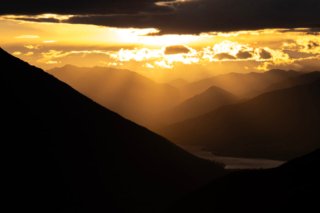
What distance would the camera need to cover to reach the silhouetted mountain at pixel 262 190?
7156 cm

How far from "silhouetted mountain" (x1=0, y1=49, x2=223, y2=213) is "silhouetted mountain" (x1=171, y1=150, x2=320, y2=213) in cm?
5632

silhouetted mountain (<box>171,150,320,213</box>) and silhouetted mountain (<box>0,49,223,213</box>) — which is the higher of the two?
silhouetted mountain (<box>171,150,320,213</box>)

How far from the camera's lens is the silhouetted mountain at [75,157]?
141m

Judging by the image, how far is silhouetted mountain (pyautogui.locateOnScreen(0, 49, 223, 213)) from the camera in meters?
141

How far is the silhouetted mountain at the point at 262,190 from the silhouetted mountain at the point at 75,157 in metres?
56.3

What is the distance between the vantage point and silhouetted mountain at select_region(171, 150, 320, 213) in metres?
71.6

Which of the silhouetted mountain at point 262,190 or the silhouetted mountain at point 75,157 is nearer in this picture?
A: the silhouetted mountain at point 262,190

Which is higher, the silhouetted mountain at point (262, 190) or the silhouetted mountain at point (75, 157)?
the silhouetted mountain at point (262, 190)

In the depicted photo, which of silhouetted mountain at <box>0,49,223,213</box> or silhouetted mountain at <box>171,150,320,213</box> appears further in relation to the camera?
silhouetted mountain at <box>0,49,223,213</box>

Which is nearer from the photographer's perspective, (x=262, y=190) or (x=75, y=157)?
(x=262, y=190)

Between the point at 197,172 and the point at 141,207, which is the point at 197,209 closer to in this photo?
the point at 141,207

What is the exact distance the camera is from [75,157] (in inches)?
6275

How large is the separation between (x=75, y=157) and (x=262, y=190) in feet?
285

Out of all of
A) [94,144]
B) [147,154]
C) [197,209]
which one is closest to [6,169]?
[94,144]
